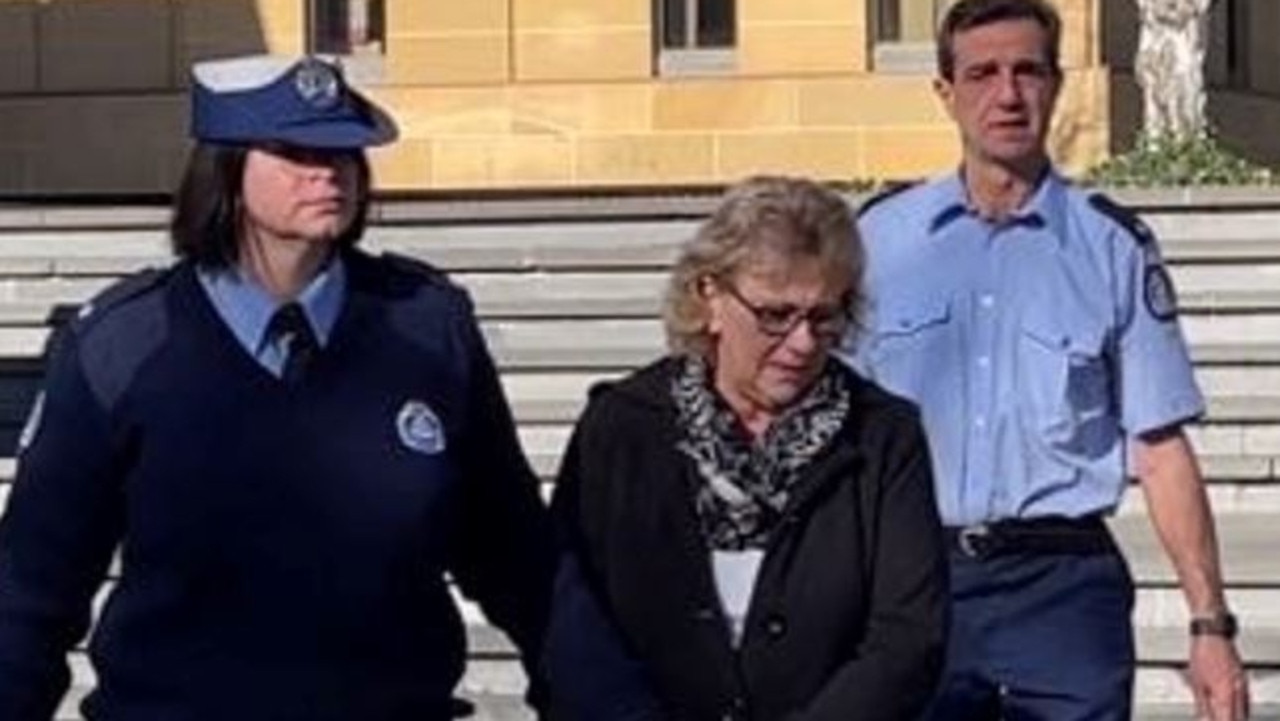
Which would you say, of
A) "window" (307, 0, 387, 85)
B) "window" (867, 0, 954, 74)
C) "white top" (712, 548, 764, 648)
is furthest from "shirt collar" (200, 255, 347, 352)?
"window" (307, 0, 387, 85)

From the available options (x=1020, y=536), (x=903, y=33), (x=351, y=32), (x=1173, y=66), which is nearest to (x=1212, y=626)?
(x=1020, y=536)

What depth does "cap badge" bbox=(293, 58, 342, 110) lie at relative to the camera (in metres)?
4.01

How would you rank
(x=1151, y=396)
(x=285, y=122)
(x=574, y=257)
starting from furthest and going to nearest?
(x=574, y=257), (x=1151, y=396), (x=285, y=122)

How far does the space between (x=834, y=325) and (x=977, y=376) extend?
1111mm

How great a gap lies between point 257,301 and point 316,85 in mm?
250

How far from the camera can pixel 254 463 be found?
3.95 m

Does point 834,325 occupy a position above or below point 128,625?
above

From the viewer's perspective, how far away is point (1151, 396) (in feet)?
16.7

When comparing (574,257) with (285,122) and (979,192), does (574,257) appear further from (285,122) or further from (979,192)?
(285,122)

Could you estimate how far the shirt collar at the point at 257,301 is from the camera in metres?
4.01

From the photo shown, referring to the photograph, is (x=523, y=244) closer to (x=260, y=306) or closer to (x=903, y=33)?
(x=903, y=33)

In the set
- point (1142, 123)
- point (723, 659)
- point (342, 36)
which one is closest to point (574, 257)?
point (1142, 123)

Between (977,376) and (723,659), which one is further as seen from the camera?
(977,376)

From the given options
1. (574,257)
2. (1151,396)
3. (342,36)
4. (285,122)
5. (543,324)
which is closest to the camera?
(285,122)
